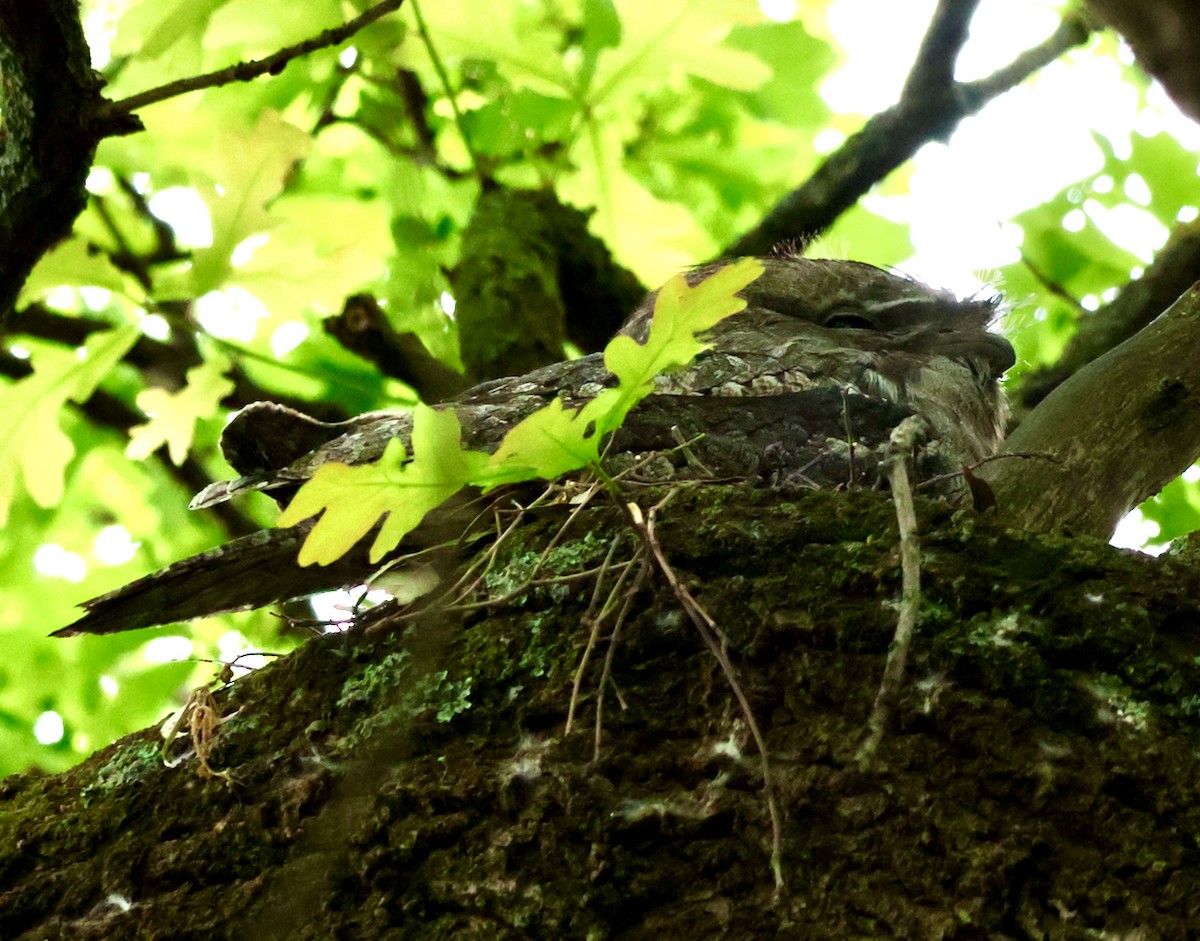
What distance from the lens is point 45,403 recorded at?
2277mm

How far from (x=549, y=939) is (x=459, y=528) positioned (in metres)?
0.85

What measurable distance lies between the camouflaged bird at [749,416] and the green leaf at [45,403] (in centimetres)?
58

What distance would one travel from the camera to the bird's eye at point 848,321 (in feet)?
9.93

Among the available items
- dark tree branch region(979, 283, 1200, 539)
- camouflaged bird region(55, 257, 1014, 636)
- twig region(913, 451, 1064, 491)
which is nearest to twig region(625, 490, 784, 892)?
camouflaged bird region(55, 257, 1014, 636)

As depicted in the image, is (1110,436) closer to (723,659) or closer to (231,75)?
(723,659)

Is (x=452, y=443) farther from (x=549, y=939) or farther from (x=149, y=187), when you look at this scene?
(x=149, y=187)

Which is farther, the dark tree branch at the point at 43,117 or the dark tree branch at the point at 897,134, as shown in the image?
the dark tree branch at the point at 897,134

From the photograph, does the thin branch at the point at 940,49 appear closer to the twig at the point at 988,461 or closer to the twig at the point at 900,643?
the twig at the point at 988,461

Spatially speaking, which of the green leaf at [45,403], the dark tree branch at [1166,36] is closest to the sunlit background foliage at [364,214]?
the green leaf at [45,403]

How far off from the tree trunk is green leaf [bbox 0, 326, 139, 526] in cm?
94

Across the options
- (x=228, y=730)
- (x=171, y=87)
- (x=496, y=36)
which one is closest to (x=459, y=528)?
(x=228, y=730)

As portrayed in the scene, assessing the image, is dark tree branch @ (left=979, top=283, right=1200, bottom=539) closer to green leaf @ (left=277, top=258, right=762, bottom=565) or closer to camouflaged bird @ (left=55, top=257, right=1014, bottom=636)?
camouflaged bird @ (left=55, top=257, right=1014, bottom=636)

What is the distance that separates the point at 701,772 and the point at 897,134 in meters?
2.40

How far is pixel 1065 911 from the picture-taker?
988 millimetres
